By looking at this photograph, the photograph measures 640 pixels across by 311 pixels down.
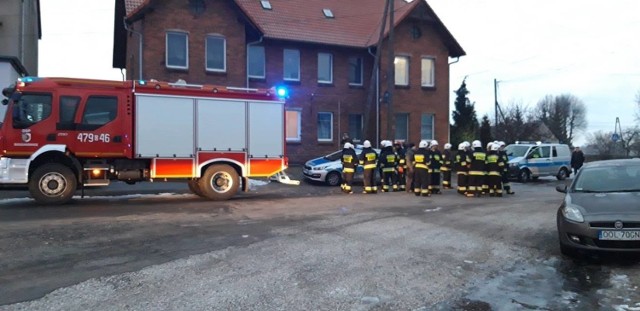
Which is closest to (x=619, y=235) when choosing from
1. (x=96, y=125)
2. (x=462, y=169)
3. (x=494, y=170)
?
(x=494, y=170)

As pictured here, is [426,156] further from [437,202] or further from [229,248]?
[229,248]

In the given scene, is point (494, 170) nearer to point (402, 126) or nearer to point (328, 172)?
point (328, 172)

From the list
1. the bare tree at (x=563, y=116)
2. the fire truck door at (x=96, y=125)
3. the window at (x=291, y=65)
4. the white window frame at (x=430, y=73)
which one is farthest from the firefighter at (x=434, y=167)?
the bare tree at (x=563, y=116)

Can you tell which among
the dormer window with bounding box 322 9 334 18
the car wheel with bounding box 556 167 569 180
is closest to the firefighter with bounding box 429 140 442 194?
the car wheel with bounding box 556 167 569 180

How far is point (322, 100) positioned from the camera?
90.7ft

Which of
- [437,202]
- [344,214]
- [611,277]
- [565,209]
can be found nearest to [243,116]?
[344,214]

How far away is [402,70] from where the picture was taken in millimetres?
29062

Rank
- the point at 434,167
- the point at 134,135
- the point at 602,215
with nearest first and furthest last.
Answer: the point at 602,215 < the point at 134,135 < the point at 434,167

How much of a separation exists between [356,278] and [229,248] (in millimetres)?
2266

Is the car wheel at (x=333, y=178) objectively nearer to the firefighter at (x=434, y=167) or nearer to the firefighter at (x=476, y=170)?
the firefighter at (x=434, y=167)

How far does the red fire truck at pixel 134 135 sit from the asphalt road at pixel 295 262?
1.15 metres

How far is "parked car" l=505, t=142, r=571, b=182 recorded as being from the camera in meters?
24.7

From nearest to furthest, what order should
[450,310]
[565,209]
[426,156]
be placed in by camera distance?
[450,310], [565,209], [426,156]

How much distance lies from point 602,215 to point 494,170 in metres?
9.37
